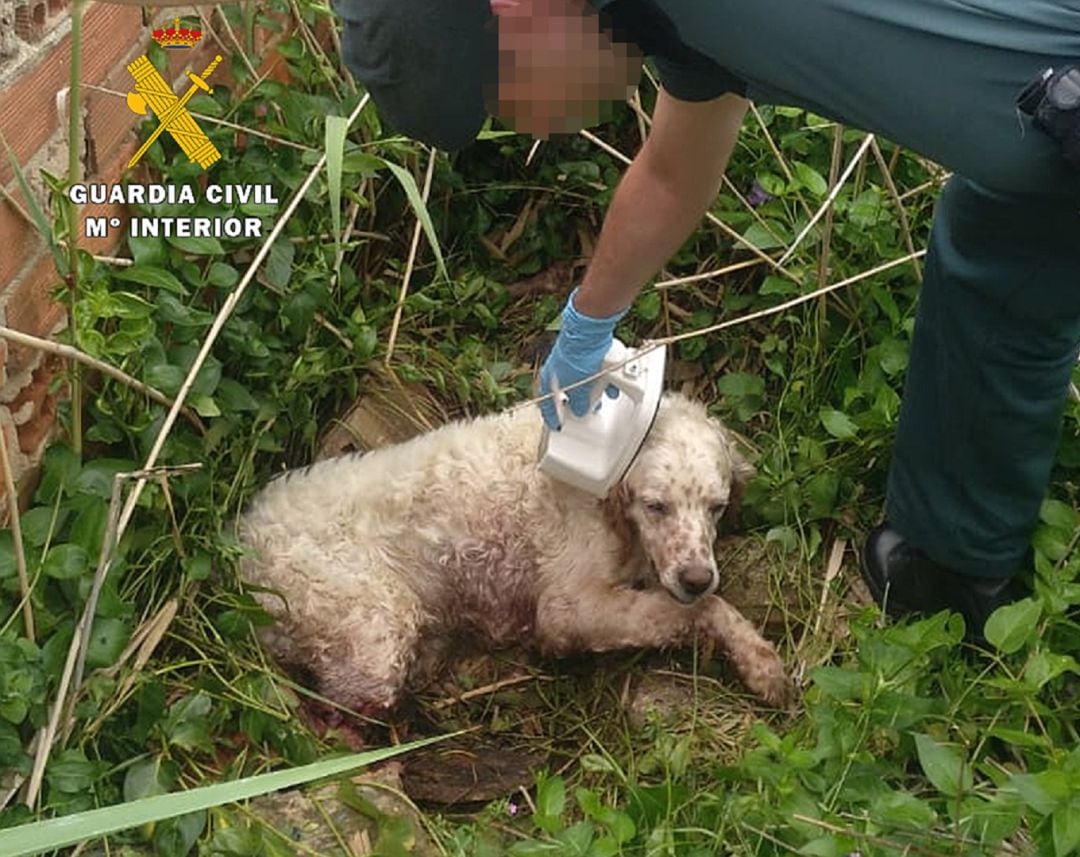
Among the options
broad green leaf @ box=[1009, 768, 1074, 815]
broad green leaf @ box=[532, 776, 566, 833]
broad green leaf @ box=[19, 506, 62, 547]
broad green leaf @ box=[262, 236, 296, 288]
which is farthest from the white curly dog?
broad green leaf @ box=[1009, 768, 1074, 815]

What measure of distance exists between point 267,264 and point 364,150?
378 mm

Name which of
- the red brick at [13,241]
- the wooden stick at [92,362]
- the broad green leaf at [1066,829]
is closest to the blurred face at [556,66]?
the wooden stick at [92,362]

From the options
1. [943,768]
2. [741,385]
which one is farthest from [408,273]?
[943,768]

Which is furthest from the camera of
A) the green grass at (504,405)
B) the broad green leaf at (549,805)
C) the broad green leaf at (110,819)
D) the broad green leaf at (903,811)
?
the green grass at (504,405)

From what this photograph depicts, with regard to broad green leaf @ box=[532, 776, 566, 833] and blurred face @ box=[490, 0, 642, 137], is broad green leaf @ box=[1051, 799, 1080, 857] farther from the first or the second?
blurred face @ box=[490, 0, 642, 137]

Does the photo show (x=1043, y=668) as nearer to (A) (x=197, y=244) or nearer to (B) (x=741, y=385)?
(B) (x=741, y=385)

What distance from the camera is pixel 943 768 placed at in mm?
2094

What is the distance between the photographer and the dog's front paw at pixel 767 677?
293 centimetres

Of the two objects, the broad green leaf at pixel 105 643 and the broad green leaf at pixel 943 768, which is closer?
the broad green leaf at pixel 943 768

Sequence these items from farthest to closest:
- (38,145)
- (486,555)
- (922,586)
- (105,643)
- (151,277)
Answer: (486,555), (922,586), (151,277), (38,145), (105,643)

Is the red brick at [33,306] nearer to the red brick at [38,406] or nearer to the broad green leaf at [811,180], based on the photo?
the red brick at [38,406]

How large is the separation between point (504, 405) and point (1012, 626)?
4.87ft

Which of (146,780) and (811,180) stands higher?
(811,180)

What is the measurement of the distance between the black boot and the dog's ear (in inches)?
19.1
